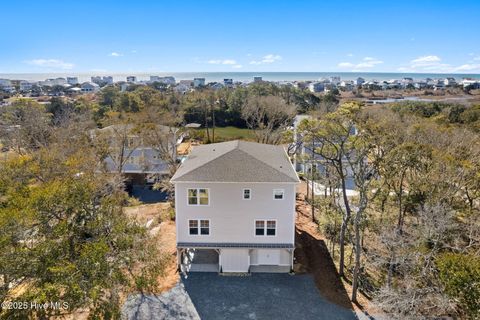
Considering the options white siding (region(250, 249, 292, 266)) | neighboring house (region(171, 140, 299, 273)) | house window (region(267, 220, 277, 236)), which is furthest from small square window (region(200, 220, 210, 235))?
house window (region(267, 220, 277, 236))

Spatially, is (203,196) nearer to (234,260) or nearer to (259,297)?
(234,260)

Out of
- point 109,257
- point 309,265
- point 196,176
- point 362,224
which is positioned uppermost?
point 196,176

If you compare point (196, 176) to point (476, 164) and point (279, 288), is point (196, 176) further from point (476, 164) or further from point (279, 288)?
→ point (476, 164)

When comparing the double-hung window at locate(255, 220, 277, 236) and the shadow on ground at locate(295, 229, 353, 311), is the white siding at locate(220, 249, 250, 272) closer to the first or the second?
the double-hung window at locate(255, 220, 277, 236)

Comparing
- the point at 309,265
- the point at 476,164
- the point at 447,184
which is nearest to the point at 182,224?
the point at 309,265

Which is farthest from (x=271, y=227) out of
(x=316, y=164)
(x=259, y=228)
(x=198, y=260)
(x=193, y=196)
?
(x=316, y=164)

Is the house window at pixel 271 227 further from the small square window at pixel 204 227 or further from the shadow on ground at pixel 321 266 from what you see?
the small square window at pixel 204 227
